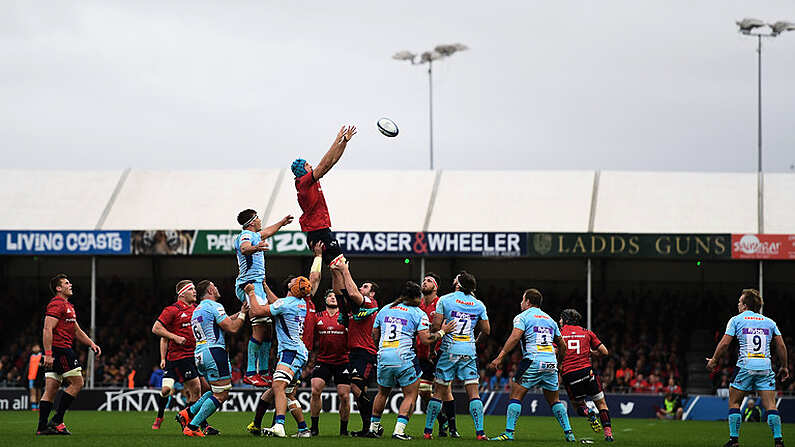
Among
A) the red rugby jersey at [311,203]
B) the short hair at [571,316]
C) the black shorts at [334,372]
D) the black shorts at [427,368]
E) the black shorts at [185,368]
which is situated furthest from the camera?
the short hair at [571,316]

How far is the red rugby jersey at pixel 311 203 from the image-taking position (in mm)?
13766

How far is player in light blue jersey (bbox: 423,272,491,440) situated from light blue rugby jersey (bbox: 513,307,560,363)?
53 centimetres

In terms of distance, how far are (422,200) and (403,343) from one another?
1685 cm

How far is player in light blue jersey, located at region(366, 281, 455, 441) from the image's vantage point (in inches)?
551

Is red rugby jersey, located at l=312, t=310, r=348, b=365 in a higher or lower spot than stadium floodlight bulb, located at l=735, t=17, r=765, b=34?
lower

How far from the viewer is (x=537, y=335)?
567 inches

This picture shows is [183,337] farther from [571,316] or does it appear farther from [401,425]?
[571,316]

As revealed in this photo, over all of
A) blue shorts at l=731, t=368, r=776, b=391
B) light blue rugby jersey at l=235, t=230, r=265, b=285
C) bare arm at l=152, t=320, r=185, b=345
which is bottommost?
blue shorts at l=731, t=368, r=776, b=391

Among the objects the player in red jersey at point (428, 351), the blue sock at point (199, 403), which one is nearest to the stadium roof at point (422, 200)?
the player in red jersey at point (428, 351)

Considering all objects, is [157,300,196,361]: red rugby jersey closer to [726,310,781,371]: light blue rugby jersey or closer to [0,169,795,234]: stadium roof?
[726,310,781,371]: light blue rugby jersey

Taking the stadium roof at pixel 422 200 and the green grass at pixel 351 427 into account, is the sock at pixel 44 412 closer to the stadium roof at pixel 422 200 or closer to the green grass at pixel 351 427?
the green grass at pixel 351 427

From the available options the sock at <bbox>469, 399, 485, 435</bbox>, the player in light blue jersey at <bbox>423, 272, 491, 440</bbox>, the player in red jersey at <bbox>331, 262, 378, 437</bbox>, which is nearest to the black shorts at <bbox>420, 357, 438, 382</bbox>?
the player in red jersey at <bbox>331, 262, 378, 437</bbox>

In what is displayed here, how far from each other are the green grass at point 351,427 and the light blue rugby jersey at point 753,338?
2160mm

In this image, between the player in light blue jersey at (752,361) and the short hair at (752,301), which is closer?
the player in light blue jersey at (752,361)
